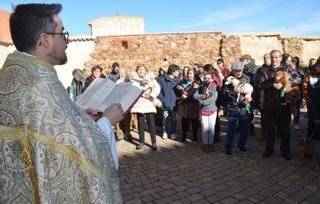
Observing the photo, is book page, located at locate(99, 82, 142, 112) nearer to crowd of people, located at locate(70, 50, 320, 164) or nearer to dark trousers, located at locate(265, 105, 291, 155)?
crowd of people, located at locate(70, 50, 320, 164)

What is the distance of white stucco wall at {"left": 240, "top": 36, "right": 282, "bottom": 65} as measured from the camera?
22.2 metres

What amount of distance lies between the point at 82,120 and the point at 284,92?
477 centimetres

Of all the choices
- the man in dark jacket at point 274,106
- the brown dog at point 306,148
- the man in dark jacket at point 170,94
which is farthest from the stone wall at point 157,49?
the brown dog at point 306,148

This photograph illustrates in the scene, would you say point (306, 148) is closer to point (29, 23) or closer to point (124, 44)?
point (29, 23)

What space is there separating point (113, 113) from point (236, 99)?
14.4 feet

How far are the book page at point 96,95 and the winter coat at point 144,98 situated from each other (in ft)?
13.3

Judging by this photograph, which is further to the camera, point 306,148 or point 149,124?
point 149,124

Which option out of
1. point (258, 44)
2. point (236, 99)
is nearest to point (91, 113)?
point (236, 99)

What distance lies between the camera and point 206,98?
21.4 ft

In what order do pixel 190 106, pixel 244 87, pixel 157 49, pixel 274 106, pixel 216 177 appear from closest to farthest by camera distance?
pixel 216 177
pixel 274 106
pixel 244 87
pixel 190 106
pixel 157 49

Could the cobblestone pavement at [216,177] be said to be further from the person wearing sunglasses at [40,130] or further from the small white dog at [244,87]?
the person wearing sunglasses at [40,130]

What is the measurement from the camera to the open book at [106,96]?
2.34 meters

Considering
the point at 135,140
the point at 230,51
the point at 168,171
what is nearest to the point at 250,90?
the point at 168,171

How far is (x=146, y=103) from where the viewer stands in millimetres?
6816
